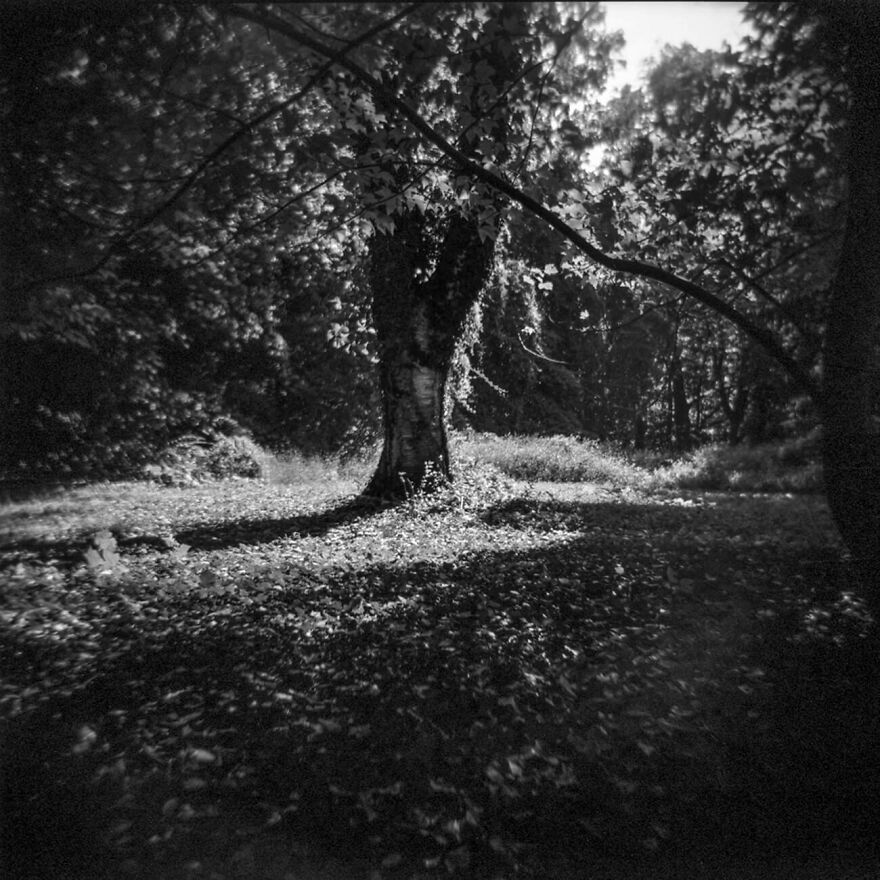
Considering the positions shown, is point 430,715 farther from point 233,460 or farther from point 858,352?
point 233,460

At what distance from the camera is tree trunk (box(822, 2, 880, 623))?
3.52m

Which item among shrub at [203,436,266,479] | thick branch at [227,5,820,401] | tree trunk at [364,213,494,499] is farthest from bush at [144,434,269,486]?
thick branch at [227,5,820,401]

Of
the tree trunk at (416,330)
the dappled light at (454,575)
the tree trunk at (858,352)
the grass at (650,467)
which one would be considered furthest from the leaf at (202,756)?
the grass at (650,467)

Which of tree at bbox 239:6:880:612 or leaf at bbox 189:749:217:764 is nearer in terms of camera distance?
leaf at bbox 189:749:217:764

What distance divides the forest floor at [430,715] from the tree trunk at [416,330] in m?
2.92

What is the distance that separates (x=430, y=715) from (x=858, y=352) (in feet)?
10.6

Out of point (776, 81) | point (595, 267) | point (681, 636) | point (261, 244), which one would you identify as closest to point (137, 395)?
point (261, 244)

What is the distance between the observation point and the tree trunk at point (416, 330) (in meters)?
9.80

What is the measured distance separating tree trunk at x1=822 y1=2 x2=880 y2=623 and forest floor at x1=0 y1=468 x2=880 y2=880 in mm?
1304

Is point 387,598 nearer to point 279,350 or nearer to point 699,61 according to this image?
point 699,61

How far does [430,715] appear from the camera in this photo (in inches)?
155

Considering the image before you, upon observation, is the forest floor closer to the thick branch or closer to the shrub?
the thick branch

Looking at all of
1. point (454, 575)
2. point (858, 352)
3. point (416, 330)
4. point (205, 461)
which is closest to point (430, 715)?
point (454, 575)

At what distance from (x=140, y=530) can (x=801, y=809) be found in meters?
7.07
